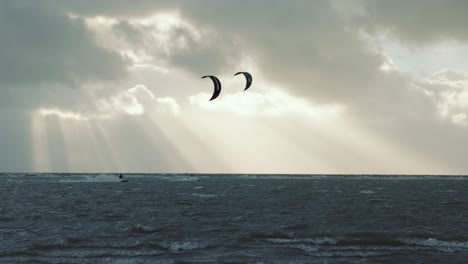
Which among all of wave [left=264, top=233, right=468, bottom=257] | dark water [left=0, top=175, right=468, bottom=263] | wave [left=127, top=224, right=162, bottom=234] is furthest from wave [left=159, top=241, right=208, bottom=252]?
Answer: wave [left=127, top=224, right=162, bottom=234]

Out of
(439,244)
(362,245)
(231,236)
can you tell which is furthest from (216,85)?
(439,244)

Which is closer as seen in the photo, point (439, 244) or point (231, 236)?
point (439, 244)

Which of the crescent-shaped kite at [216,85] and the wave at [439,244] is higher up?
the crescent-shaped kite at [216,85]

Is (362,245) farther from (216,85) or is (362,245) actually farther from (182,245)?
(216,85)

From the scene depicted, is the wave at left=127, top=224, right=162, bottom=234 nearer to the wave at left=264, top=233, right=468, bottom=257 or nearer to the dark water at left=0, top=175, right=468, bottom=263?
the dark water at left=0, top=175, right=468, bottom=263

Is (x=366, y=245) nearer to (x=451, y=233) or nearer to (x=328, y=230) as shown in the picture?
(x=328, y=230)

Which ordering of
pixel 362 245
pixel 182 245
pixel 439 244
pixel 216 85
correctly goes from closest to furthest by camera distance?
pixel 182 245 → pixel 362 245 → pixel 439 244 → pixel 216 85

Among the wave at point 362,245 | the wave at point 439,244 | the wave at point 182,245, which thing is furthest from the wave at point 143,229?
the wave at point 439,244

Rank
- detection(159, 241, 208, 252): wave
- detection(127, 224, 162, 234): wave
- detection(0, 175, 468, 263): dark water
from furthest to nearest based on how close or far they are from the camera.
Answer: detection(127, 224, 162, 234): wave
detection(159, 241, 208, 252): wave
detection(0, 175, 468, 263): dark water

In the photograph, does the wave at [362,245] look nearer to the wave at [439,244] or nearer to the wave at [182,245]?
the wave at [439,244]

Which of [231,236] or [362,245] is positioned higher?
[231,236]

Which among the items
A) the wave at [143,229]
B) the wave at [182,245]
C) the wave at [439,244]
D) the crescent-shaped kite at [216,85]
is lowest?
the wave at [439,244]

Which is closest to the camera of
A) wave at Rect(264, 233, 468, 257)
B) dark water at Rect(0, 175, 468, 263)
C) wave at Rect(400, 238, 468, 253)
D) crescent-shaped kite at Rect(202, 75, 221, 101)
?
dark water at Rect(0, 175, 468, 263)

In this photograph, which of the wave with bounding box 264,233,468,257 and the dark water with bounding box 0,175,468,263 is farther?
the wave with bounding box 264,233,468,257
